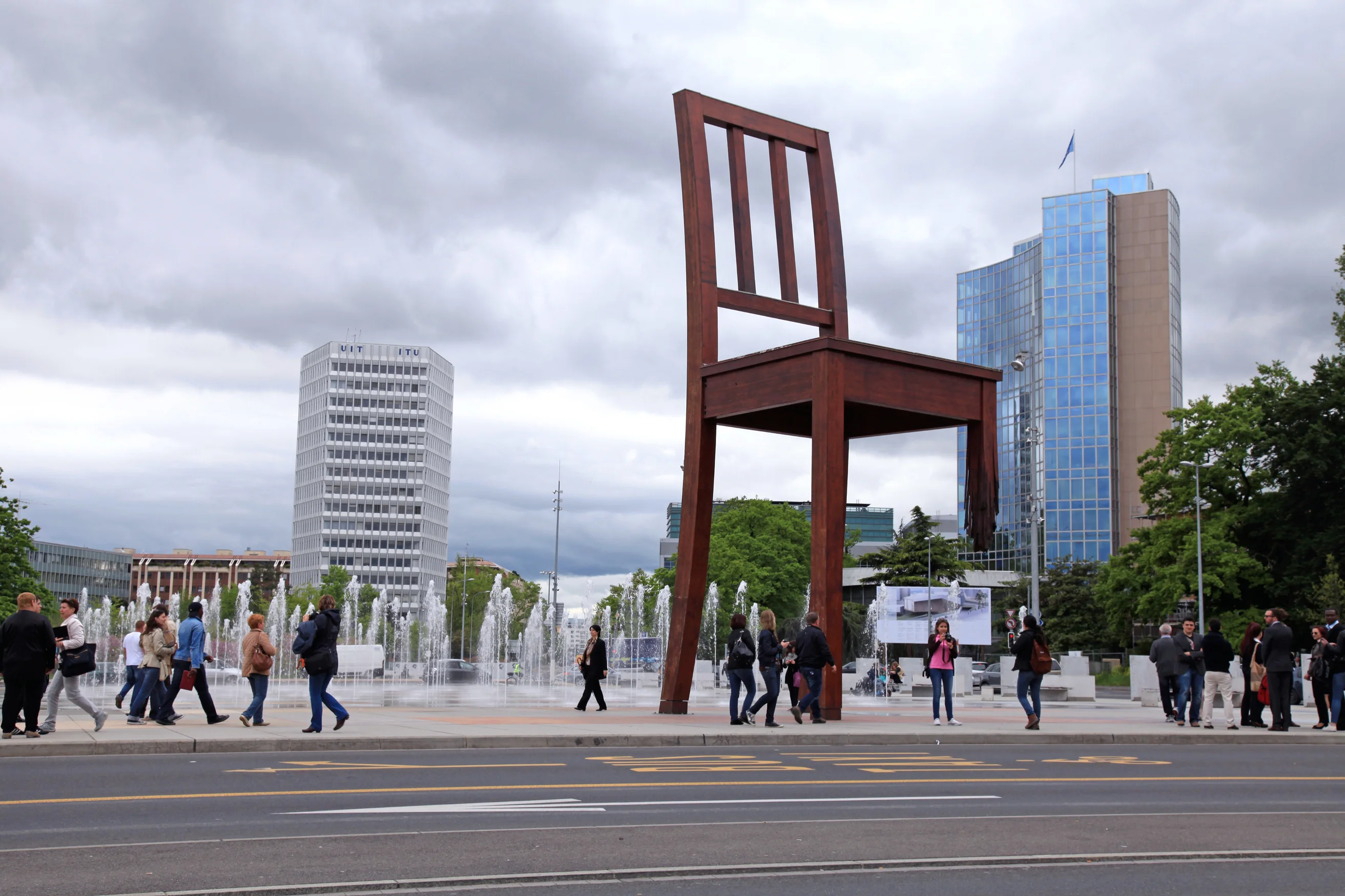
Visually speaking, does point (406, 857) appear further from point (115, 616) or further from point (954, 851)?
point (115, 616)

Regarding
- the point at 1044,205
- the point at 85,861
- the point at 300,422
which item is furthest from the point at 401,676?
the point at 300,422

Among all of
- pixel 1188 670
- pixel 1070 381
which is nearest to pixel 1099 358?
pixel 1070 381

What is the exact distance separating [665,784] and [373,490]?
17107 cm

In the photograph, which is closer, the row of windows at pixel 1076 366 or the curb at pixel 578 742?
the curb at pixel 578 742

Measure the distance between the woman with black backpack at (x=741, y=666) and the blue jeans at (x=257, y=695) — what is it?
5675 mm

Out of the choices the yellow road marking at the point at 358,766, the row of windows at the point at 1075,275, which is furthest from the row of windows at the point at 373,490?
the yellow road marking at the point at 358,766

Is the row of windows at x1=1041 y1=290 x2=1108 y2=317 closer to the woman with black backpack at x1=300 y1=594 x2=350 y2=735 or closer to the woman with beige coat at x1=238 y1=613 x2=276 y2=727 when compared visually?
the woman with beige coat at x1=238 y1=613 x2=276 y2=727

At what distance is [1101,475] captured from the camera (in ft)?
319

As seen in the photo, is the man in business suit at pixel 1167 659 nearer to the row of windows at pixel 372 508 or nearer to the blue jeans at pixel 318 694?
the blue jeans at pixel 318 694

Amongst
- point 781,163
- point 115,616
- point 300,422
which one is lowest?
point 115,616

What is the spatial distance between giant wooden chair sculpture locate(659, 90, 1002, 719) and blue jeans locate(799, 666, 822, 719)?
1.34 ft

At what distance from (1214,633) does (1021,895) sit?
13.4m

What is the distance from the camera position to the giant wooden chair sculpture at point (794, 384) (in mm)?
16203

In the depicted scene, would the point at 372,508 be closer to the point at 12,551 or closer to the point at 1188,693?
the point at 12,551
